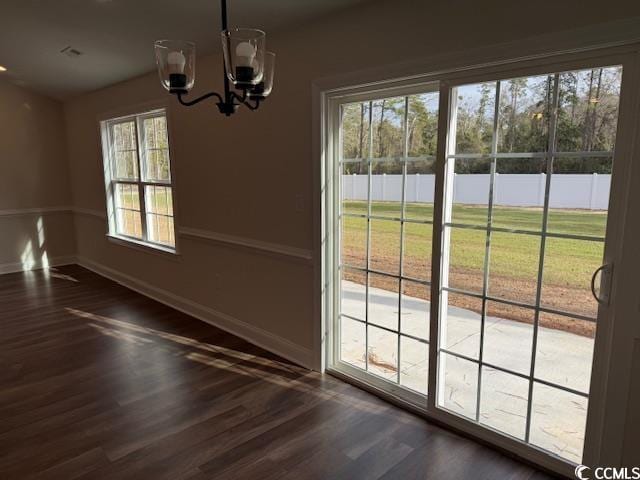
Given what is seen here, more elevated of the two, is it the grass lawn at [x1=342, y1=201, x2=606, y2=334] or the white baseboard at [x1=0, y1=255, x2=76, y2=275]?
the grass lawn at [x1=342, y1=201, x2=606, y2=334]

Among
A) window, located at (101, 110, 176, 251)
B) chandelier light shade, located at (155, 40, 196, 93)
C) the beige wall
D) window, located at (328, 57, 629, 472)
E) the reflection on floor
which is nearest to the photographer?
chandelier light shade, located at (155, 40, 196, 93)

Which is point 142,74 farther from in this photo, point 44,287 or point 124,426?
point 124,426

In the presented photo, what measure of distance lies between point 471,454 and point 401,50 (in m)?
2.21

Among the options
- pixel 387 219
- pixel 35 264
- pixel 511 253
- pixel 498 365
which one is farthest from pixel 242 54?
pixel 35 264

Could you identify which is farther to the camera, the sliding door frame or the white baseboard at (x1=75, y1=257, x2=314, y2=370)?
the white baseboard at (x1=75, y1=257, x2=314, y2=370)

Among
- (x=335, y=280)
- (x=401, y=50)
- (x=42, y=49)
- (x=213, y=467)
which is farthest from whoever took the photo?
(x=42, y=49)

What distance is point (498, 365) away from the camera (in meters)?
2.33

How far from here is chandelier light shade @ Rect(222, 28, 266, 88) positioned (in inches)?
61.5

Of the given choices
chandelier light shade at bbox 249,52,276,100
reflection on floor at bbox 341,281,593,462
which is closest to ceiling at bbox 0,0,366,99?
chandelier light shade at bbox 249,52,276,100

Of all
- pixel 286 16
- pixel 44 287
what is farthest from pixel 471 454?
pixel 44 287

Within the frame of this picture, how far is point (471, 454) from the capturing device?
2295 mm

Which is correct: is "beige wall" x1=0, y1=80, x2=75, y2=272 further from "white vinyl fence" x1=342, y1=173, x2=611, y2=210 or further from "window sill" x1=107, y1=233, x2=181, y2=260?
"white vinyl fence" x1=342, y1=173, x2=611, y2=210

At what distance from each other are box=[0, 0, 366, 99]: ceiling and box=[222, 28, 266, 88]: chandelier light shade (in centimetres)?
119

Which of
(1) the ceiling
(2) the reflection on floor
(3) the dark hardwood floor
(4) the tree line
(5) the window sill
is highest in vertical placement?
(1) the ceiling
